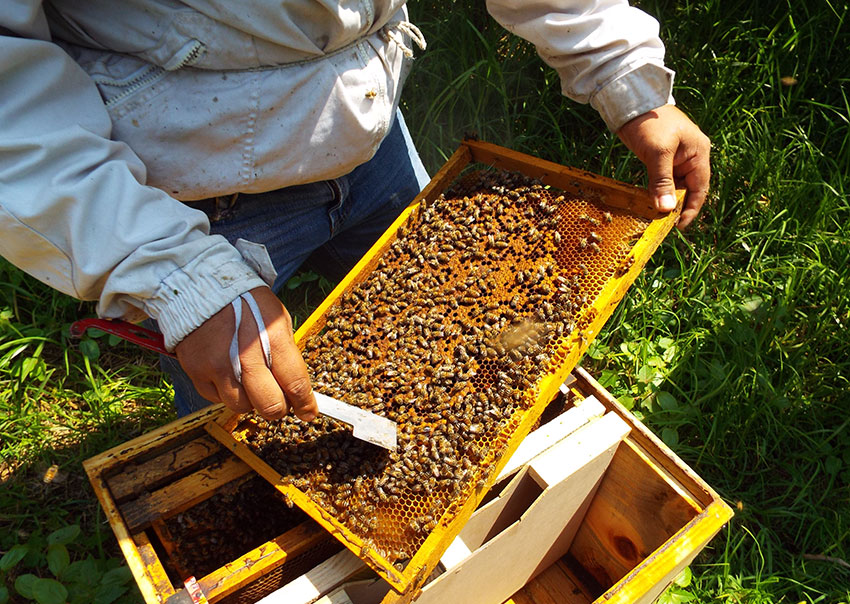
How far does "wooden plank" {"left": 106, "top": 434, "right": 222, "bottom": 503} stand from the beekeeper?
37 centimetres

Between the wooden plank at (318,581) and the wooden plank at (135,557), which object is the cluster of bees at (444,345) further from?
the wooden plank at (135,557)

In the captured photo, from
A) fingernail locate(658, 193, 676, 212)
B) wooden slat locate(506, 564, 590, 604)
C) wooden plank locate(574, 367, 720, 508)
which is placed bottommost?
wooden slat locate(506, 564, 590, 604)

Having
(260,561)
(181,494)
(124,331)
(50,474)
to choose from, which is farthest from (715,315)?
(50,474)

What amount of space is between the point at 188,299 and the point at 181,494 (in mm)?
736

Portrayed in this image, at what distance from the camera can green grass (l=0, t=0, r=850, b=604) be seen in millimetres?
3365

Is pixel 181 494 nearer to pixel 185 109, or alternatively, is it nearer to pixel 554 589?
pixel 185 109

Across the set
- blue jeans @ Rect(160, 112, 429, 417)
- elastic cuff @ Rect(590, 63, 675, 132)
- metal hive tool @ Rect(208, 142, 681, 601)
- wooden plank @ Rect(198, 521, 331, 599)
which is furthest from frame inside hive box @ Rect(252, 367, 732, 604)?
blue jeans @ Rect(160, 112, 429, 417)

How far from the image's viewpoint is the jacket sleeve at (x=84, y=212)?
5.94 ft

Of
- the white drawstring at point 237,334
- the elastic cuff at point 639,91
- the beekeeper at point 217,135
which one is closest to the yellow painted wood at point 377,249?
the beekeeper at point 217,135

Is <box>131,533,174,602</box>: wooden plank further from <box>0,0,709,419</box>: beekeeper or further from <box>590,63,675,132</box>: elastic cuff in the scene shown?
<box>590,63,675,132</box>: elastic cuff

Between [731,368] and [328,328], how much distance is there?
93.7 inches

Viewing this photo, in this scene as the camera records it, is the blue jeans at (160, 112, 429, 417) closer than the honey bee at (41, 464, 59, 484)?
Yes

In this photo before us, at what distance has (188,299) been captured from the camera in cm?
192

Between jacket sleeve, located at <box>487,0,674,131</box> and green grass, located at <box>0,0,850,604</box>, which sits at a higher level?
jacket sleeve, located at <box>487,0,674,131</box>
